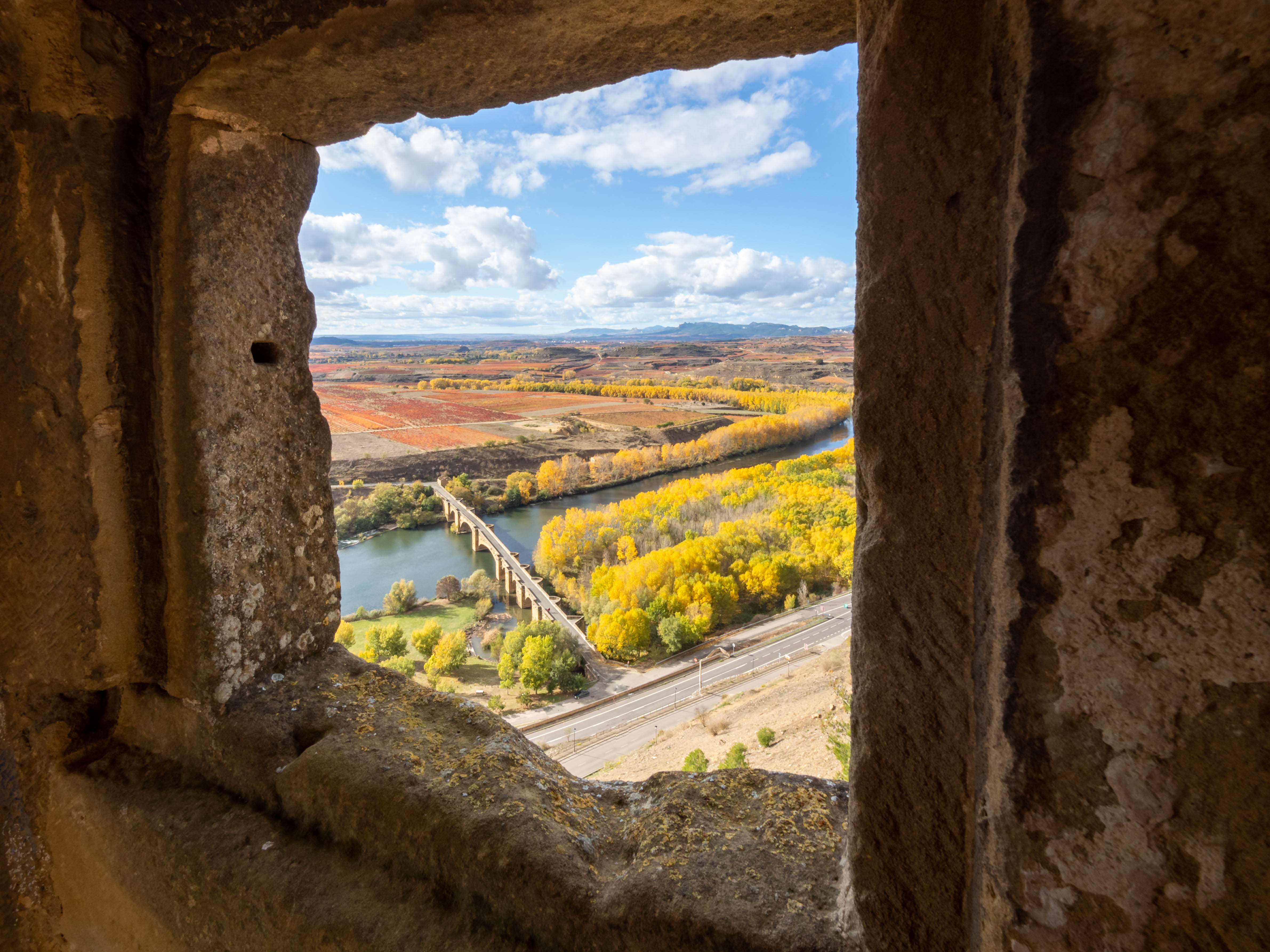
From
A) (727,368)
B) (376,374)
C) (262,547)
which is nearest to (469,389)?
(376,374)

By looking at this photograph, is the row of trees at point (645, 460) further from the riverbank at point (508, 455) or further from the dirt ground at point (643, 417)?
the dirt ground at point (643, 417)

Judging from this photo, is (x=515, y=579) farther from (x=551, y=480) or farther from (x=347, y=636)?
(x=551, y=480)

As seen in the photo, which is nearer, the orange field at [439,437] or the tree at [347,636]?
the tree at [347,636]

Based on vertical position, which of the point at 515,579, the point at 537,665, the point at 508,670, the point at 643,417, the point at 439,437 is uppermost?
the point at 643,417

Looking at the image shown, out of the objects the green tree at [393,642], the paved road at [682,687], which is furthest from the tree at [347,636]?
the paved road at [682,687]

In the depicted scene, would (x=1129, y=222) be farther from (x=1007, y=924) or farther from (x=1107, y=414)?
(x=1007, y=924)

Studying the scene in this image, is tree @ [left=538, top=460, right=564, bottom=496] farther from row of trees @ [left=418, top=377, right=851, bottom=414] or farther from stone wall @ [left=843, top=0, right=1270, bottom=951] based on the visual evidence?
stone wall @ [left=843, top=0, right=1270, bottom=951]

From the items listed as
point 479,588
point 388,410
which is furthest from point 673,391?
point 479,588
